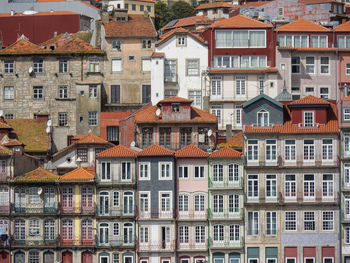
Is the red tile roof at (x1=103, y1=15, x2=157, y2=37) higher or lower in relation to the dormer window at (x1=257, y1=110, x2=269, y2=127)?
higher

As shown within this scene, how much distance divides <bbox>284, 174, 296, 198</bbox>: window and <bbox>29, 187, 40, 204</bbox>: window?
18725mm

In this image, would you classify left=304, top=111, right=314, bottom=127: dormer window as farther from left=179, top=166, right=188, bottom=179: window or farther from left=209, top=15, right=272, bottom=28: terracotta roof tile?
left=209, top=15, right=272, bottom=28: terracotta roof tile

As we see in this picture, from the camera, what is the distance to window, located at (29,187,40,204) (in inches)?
3305

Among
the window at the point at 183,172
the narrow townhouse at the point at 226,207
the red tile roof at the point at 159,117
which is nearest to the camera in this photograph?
the narrow townhouse at the point at 226,207

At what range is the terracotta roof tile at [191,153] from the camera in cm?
8388

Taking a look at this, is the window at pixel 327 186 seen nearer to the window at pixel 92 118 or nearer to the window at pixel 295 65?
the window at pixel 295 65

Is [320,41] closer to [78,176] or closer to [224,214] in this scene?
[224,214]

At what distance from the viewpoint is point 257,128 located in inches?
3310

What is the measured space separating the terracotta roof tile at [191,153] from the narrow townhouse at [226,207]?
0.69 m

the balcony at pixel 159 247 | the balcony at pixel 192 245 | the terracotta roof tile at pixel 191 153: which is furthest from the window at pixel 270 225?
the balcony at pixel 159 247

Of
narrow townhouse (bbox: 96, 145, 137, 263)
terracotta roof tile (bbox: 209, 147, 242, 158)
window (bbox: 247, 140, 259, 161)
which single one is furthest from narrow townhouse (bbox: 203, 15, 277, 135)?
narrow townhouse (bbox: 96, 145, 137, 263)

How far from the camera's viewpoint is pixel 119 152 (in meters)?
84.1

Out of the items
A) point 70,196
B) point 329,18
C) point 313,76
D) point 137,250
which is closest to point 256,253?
point 137,250

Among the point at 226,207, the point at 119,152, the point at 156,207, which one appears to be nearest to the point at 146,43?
Result: the point at 119,152
